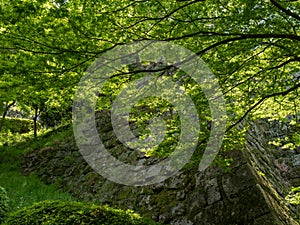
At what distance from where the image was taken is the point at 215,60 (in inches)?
161

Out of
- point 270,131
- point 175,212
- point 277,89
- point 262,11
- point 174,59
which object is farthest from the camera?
point 270,131

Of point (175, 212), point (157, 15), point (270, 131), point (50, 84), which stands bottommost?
point (175, 212)

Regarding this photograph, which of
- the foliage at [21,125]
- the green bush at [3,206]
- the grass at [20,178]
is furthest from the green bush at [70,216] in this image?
the foliage at [21,125]

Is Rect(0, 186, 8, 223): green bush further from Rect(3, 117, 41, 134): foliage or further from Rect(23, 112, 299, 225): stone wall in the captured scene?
Rect(3, 117, 41, 134): foliage

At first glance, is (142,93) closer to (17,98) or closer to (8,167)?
(17,98)

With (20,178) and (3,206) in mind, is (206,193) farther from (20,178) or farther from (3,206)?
(20,178)

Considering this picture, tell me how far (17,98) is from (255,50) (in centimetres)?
369

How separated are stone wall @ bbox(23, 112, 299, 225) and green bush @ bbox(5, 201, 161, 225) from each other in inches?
80.7

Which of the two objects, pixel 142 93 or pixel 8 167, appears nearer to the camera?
pixel 142 93

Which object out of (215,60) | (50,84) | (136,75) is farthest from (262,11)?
(50,84)

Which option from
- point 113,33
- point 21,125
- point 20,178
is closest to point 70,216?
point 113,33

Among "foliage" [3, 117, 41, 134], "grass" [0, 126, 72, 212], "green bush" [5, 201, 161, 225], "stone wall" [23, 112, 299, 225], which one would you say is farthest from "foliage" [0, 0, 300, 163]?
"foliage" [3, 117, 41, 134]

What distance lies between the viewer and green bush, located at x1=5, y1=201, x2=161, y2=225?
15.5ft

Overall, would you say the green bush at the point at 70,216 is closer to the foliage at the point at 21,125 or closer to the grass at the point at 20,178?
the grass at the point at 20,178
